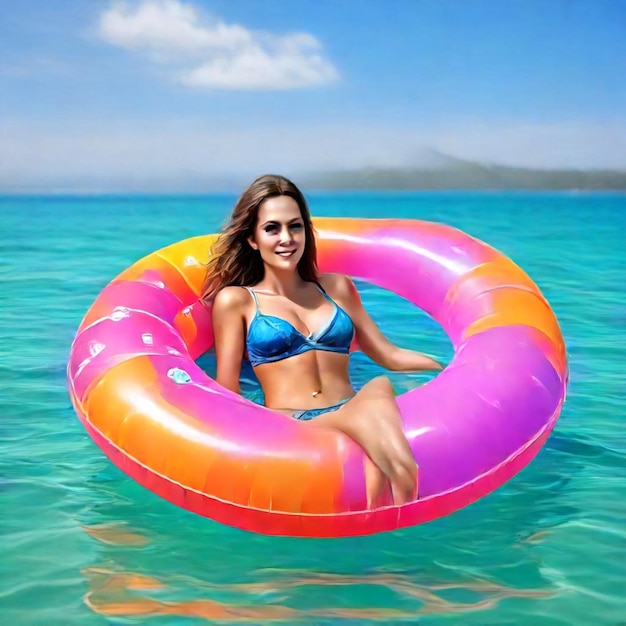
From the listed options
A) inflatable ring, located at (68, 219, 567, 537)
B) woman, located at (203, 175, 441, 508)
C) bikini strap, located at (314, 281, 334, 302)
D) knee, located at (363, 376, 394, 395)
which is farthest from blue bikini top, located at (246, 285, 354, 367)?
knee, located at (363, 376, 394, 395)

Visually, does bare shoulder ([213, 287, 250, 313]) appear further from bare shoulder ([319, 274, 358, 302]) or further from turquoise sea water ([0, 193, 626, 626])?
turquoise sea water ([0, 193, 626, 626])

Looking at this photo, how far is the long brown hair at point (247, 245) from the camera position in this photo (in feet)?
10.2

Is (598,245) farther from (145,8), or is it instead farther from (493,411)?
(145,8)

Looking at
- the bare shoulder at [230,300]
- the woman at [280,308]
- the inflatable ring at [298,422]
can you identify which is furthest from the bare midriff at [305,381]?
the inflatable ring at [298,422]

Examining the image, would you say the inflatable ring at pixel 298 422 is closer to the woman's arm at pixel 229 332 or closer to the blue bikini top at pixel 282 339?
the woman's arm at pixel 229 332

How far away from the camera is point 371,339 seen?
3.38m

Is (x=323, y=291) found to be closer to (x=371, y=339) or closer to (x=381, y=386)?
(x=371, y=339)

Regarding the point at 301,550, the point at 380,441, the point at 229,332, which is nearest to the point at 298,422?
the point at 380,441

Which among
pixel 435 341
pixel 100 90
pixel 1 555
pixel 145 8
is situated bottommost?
pixel 1 555

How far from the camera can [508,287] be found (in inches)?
128

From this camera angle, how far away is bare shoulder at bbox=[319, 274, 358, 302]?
3295mm

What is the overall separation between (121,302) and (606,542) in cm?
177

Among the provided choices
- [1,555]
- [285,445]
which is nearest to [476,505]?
[285,445]

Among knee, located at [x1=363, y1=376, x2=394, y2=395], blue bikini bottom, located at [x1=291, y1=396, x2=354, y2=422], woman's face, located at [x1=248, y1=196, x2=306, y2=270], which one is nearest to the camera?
knee, located at [x1=363, y1=376, x2=394, y2=395]
